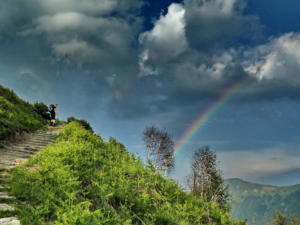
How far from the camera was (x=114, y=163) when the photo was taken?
42.0 ft

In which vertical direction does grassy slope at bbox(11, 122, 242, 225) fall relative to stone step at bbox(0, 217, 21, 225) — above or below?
above

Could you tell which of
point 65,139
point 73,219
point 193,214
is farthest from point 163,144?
point 73,219

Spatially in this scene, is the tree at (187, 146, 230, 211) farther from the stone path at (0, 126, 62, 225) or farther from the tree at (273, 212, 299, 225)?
the stone path at (0, 126, 62, 225)

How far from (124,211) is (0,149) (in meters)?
8.92

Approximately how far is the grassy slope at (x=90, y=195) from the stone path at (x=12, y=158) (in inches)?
10.3

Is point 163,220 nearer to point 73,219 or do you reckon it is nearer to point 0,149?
point 73,219

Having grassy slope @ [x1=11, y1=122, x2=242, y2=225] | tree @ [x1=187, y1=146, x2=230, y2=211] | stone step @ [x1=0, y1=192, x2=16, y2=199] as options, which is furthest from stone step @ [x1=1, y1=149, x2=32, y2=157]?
tree @ [x1=187, y1=146, x2=230, y2=211]

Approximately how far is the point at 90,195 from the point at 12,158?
6.36 m

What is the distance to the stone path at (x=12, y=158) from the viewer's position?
5789 mm

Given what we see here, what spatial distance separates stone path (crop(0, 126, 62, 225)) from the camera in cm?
579

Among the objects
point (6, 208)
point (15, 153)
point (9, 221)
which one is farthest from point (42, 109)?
point (9, 221)

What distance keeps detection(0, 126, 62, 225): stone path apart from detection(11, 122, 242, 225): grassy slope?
26 centimetres

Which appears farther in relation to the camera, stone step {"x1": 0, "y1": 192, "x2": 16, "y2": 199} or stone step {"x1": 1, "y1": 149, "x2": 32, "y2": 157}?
stone step {"x1": 1, "y1": 149, "x2": 32, "y2": 157}

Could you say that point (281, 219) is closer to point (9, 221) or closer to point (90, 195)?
point (90, 195)
